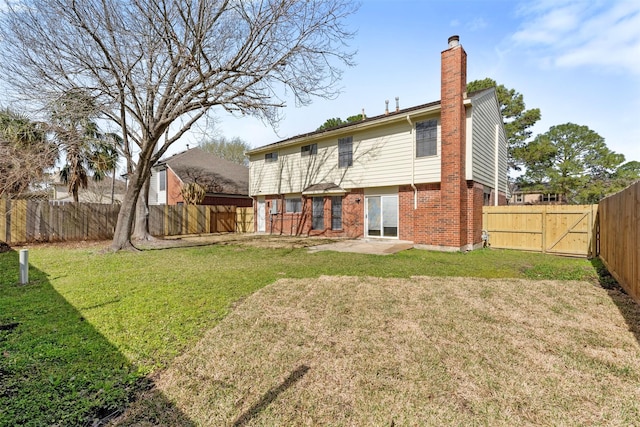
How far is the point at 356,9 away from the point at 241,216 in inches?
567

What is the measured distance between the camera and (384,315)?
3947mm

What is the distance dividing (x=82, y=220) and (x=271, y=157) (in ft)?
31.3

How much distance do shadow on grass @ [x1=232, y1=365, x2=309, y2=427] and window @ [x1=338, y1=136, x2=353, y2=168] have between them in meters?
11.5

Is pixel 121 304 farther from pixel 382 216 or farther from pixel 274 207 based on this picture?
pixel 274 207

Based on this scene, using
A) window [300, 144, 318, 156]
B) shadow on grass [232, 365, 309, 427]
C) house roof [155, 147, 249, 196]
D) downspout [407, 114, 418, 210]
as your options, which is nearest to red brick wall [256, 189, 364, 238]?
window [300, 144, 318, 156]

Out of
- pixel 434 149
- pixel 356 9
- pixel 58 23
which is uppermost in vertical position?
pixel 356 9

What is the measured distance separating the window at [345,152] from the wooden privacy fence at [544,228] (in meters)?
5.97

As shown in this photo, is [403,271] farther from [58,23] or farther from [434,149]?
[58,23]

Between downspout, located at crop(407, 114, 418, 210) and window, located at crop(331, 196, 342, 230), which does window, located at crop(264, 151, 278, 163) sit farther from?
downspout, located at crop(407, 114, 418, 210)

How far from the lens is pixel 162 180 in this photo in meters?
23.2

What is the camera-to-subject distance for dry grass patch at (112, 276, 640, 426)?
6.88 feet

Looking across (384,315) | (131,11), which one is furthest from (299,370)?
(131,11)

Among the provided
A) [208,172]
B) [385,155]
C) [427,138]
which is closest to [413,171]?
[427,138]

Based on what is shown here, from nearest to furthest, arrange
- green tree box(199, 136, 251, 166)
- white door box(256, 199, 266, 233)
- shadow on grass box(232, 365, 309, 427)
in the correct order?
shadow on grass box(232, 365, 309, 427) → white door box(256, 199, 266, 233) → green tree box(199, 136, 251, 166)
